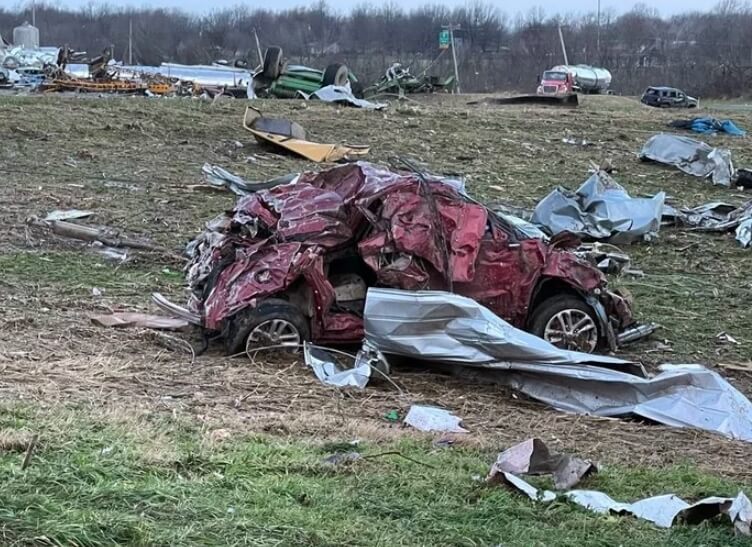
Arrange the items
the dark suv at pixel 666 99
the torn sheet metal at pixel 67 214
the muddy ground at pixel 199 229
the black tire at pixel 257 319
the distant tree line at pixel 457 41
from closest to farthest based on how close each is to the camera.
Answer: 1. the muddy ground at pixel 199 229
2. the black tire at pixel 257 319
3. the torn sheet metal at pixel 67 214
4. the dark suv at pixel 666 99
5. the distant tree line at pixel 457 41

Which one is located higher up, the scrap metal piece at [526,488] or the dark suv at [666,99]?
the dark suv at [666,99]

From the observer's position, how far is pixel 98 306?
837 centimetres

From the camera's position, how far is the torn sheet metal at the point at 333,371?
21.7 feet

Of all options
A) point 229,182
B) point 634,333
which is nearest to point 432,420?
point 634,333

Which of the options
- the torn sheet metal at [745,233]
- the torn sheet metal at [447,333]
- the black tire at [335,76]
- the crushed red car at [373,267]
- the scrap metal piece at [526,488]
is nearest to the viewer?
the scrap metal piece at [526,488]

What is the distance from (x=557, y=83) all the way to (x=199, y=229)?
3248cm

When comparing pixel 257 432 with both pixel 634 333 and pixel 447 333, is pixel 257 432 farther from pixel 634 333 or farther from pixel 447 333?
pixel 634 333

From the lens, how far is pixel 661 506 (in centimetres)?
435

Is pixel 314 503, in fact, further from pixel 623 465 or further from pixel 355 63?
pixel 355 63

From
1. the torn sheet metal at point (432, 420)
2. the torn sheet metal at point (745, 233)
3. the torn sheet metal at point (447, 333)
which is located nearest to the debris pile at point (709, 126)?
the torn sheet metal at point (745, 233)

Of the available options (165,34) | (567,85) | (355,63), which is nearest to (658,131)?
(567,85)

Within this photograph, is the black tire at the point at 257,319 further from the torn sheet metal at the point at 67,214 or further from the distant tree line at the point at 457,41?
the distant tree line at the point at 457,41

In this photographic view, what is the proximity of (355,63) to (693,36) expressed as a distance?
1453 inches

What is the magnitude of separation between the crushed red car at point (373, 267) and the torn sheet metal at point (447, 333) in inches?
10.3
